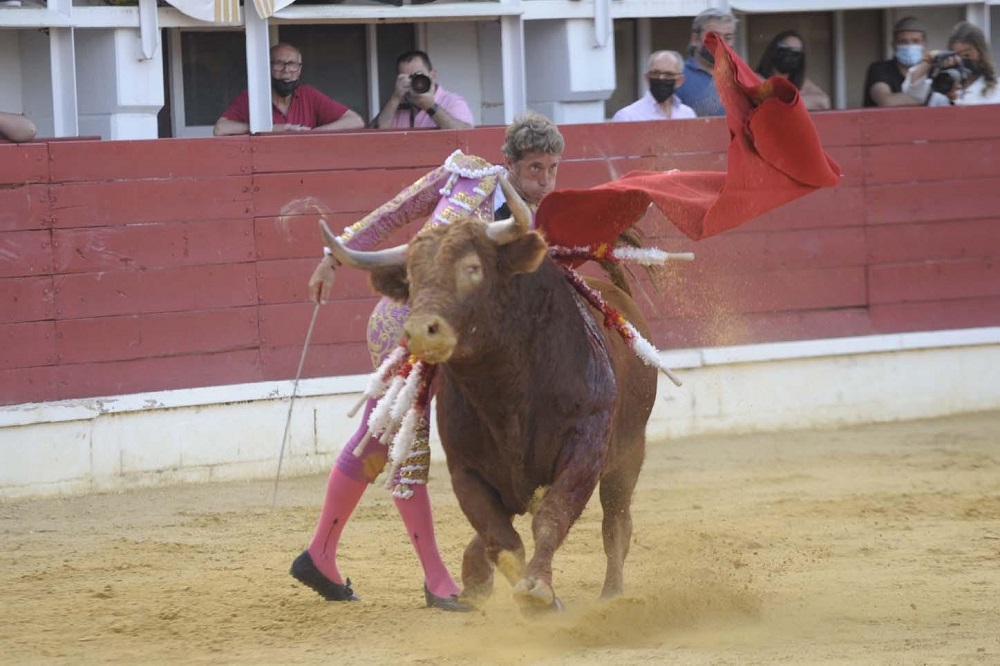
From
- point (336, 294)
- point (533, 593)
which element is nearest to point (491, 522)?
point (533, 593)

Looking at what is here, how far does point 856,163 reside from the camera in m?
8.36

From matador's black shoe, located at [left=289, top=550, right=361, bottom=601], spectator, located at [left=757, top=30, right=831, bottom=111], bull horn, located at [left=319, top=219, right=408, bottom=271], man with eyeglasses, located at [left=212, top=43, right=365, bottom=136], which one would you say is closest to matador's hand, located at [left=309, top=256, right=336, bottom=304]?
bull horn, located at [left=319, top=219, right=408, bottom=271]

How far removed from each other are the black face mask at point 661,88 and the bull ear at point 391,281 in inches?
162

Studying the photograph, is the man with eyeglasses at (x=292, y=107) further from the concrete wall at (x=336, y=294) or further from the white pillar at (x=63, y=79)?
the white pillar at (x=63, y=79)

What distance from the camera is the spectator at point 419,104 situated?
25.2 ft

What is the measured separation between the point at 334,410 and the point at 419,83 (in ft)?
5.19

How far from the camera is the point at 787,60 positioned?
8375 millimetres

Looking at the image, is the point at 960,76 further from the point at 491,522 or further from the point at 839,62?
the point at 491,522

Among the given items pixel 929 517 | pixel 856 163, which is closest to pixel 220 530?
pixel 929 517

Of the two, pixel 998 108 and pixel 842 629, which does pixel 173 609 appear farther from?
pixel 998 108

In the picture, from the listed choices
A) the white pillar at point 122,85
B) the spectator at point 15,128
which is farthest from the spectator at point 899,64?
the spectator at point 15,128

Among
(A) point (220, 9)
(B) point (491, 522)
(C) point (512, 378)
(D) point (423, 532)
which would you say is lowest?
(D) point (423, 532)

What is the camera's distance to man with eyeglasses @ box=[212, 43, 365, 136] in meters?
A: 7.62

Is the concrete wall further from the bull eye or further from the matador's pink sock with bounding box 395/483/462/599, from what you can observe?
the bull eye
